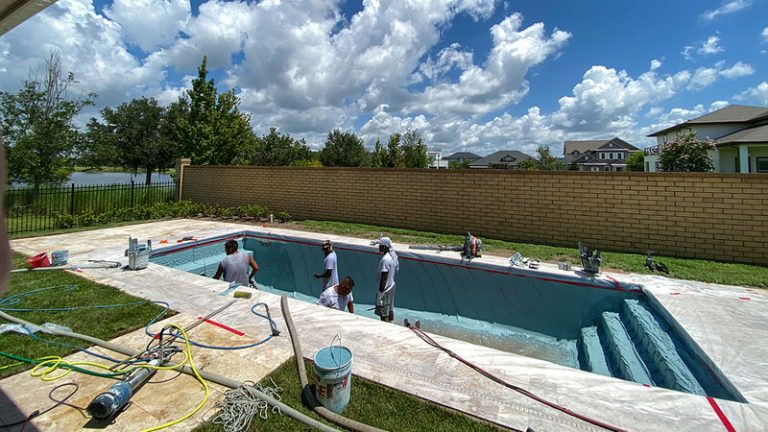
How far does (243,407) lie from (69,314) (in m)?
3.47

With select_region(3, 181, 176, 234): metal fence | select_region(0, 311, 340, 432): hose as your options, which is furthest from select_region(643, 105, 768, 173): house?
select_region(3, 181, 176, 234): metal fence

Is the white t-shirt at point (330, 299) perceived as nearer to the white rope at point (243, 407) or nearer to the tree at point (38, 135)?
the white rope at point (243, 407)

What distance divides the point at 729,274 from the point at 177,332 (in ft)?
31.1

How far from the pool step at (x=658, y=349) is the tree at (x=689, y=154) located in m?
21.0

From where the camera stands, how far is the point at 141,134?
1189 inches

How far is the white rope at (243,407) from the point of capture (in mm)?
2859

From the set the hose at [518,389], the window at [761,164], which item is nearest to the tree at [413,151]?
the window at [761,164]

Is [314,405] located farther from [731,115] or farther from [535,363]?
[731,115]

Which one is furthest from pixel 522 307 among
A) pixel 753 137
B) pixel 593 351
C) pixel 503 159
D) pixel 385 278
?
pixel 503 159

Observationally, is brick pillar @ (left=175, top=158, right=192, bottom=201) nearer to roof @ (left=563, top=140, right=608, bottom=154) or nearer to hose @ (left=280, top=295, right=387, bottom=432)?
hose @ (left=280, top=295, right=387, bottom=432)

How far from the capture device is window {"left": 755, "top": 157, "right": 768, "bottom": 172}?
2173 centimetres

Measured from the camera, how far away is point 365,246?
9.18 metres

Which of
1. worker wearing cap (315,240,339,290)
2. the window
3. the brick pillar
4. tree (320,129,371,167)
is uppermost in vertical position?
tree (320,129,371,167)

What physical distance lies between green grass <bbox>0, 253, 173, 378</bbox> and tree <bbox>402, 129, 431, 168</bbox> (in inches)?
1124
